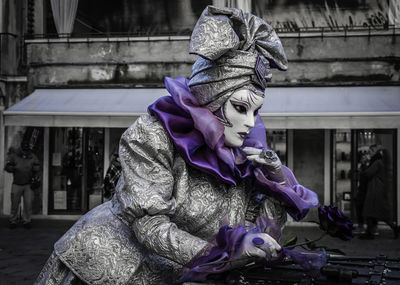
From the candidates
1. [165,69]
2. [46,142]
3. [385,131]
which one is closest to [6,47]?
[46,142]

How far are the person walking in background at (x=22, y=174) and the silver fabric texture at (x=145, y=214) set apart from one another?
8666mm

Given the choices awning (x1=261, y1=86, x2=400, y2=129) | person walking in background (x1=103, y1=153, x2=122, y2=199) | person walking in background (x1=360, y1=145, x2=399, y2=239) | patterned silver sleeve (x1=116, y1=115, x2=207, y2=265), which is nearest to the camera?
patterned silver sleeve (x1=116, y1=115, x2=207, y2=265)

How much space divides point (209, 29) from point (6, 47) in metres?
11.9

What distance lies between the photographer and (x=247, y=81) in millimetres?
1981

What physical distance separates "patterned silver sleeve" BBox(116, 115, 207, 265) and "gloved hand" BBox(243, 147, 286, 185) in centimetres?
29

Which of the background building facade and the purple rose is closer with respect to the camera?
the purple rose

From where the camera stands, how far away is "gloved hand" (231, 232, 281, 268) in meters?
1.59

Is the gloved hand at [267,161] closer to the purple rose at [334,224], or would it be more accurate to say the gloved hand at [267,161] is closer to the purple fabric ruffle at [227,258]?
the purple rose at [334,224]

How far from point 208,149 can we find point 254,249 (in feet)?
1.66

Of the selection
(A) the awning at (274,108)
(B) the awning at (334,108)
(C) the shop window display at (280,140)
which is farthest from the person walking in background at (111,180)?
(C) the shop window display at (280,140)

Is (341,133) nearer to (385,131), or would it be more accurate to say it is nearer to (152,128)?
(385,131)

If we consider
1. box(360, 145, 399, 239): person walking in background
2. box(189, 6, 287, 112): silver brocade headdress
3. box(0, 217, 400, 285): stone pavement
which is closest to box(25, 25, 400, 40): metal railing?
box(360, 145, 399, 239): person walking in background

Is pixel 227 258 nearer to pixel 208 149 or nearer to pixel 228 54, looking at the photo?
pixel 208 149

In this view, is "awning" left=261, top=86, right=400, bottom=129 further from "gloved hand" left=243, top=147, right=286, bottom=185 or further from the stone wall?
"gloved hand" left=243, top=147, right=286, bottom=185
